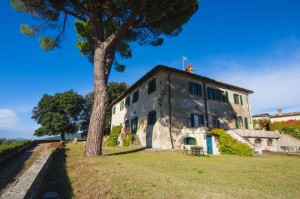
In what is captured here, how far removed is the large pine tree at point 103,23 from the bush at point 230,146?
28.6 ft

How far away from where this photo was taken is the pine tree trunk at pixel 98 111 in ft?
32.4

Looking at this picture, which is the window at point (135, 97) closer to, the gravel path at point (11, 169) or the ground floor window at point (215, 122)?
the ground floor window at point (215, 122)

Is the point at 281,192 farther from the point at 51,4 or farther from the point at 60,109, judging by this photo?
the point at 60,109

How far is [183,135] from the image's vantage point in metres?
15.9

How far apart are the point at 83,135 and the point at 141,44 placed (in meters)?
34.4

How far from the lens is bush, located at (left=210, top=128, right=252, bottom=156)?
13.0 metres

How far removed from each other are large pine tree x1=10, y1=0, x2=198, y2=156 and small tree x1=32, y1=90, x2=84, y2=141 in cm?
2687

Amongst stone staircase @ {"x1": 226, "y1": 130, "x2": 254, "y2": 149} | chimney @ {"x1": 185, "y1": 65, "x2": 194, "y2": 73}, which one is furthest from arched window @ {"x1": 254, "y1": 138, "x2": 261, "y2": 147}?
chimney @ {"x1": 185, "y1": 65, "x2": 194, "y2": 73}

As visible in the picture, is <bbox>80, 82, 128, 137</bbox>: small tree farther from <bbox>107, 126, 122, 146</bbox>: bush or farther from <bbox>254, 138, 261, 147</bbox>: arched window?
<bbox>254, 138, 261, 147</bbox>: arched window

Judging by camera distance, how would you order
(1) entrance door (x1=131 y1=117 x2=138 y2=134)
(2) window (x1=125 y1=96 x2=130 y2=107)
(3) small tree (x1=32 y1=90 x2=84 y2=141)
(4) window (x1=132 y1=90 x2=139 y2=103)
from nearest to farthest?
(1) entrance door (x1=131 y1=117 x2=138 y2=134) < (4) window (x1=132 y1=90 x2=139 y2=103) < (2) window (x1=125 y1=96 x2=130 y2=107) < (3) small tree (x1=32 y1=90 x2=84 y2=141)

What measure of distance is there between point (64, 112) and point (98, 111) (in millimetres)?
33369

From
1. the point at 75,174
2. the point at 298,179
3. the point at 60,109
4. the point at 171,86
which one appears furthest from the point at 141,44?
the point at 60,109

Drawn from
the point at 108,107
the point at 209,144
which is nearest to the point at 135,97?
the point at 209,144

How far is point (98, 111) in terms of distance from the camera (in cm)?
1033
